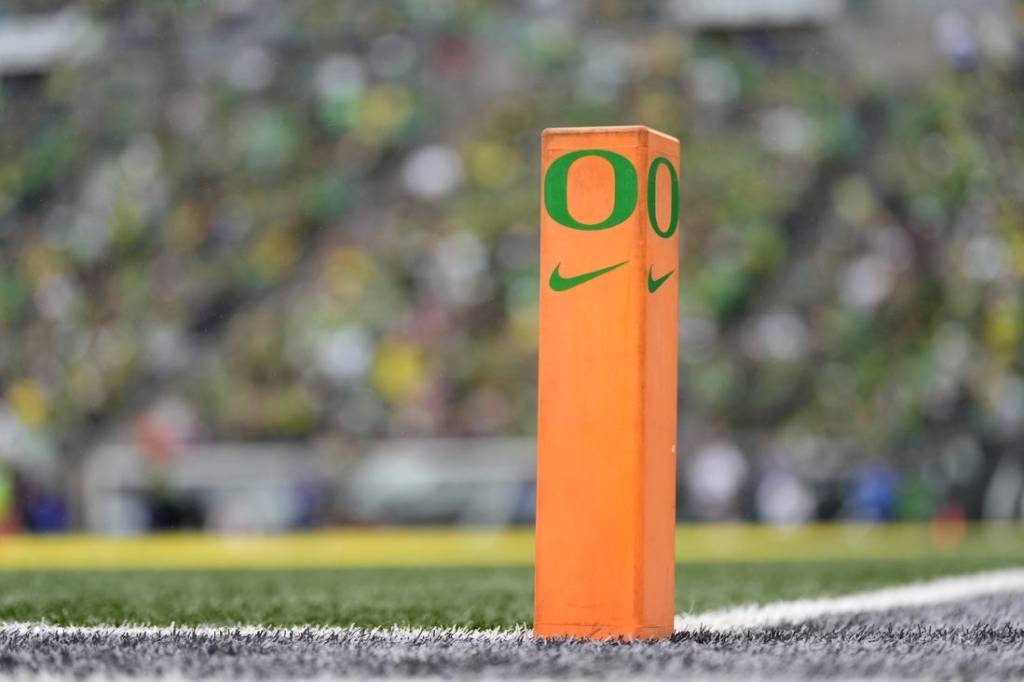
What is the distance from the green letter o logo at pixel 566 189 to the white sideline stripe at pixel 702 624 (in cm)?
105

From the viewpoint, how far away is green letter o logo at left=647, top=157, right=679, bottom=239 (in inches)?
174

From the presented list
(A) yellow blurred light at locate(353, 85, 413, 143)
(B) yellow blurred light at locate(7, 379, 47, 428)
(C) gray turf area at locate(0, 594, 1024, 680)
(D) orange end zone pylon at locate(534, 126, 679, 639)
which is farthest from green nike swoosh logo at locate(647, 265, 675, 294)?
(A) yellow blurred light at locate(353, 85, 413, 143)

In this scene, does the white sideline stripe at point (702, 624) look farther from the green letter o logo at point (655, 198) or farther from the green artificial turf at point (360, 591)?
the green letter o logo at point (655, 198)

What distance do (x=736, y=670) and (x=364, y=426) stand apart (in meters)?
13.4

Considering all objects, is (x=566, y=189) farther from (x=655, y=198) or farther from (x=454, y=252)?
(x=454, y=252)

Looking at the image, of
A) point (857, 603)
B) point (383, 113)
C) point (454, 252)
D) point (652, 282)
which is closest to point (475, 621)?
point (652, 282)

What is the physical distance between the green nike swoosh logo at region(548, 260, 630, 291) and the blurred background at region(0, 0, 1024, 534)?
11428mm

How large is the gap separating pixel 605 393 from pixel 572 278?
302mm

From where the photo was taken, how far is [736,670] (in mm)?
3541

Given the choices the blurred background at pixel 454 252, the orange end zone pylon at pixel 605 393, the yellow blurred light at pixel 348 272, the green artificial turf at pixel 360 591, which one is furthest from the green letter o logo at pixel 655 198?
the yellow blurred light at pixel 348 272

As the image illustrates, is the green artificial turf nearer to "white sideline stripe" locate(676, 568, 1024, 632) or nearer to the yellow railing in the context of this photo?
"white sideline stripe" locate(676, 568, 1024, 632)

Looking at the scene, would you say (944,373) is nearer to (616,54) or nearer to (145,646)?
(616,54)

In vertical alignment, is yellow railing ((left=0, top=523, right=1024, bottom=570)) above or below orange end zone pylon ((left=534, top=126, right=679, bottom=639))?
below

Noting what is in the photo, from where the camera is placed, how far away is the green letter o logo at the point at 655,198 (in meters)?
4.43
